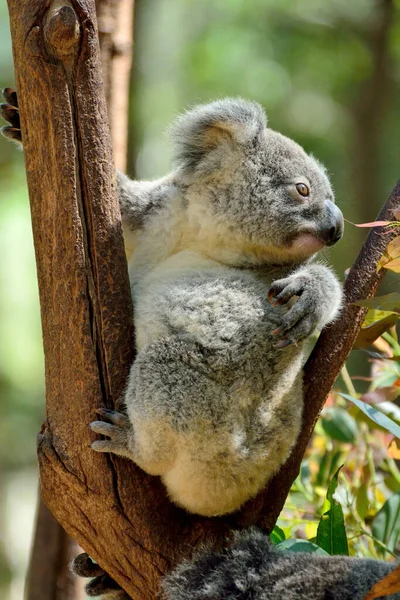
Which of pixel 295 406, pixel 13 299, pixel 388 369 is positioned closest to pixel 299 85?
pixel 13 299

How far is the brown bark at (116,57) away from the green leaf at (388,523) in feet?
6.17

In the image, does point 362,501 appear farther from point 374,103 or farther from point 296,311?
point 374,103

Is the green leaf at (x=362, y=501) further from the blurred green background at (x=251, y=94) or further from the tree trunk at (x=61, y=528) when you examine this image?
the blurred green background at (x=251, y=94)

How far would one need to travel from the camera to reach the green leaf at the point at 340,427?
3.16 meters

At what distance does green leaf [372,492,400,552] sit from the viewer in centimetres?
286

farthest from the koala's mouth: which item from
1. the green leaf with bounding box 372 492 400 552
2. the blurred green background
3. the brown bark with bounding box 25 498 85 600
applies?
the blurred green background

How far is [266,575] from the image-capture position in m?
2.07

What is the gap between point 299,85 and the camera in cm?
834

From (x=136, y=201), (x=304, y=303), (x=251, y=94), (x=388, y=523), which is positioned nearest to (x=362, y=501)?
Result: (x=388, y=523)

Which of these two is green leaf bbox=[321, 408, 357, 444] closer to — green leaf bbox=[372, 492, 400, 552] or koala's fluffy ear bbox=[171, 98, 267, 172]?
green leaf bbox=[372, 492, 400, 552]

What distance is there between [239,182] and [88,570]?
1.36 meters

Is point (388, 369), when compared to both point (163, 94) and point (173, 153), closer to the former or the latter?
point (173, 153)

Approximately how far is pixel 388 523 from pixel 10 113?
6.39 ft

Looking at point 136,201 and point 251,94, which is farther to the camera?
point 251,94
